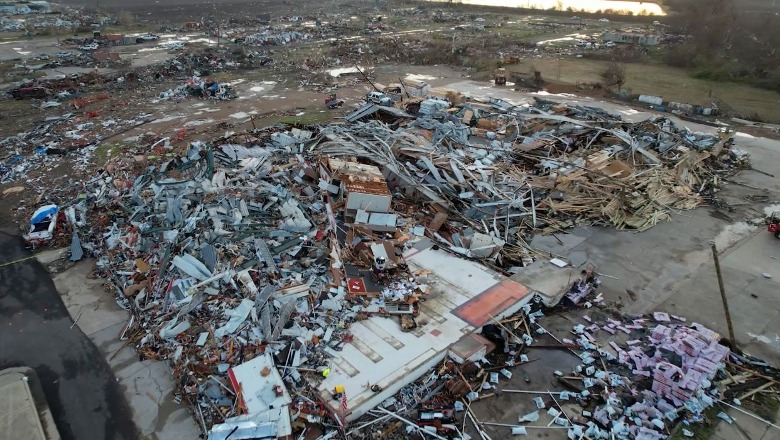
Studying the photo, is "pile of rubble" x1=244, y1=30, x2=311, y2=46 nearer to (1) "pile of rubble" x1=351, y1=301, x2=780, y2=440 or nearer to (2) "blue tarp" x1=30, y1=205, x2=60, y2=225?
(2) "blue tarp" x1=30, y1=205, x2=60, y2=225

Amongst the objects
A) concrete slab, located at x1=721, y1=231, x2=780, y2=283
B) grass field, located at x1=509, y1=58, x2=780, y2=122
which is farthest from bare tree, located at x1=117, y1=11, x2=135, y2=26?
concrete slab, located at x1=721, y1=231, x2=780, y2=283

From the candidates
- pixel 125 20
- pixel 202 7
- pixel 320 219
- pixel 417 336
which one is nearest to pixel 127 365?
pixel 320 219

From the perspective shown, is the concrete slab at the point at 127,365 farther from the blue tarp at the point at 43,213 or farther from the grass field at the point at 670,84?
the grass field at the point at 670,84

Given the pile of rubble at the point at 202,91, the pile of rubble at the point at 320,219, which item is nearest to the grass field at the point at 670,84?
the pile of rubble at the point at 320,219

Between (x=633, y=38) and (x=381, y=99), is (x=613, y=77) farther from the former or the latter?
(x=381, y=99)

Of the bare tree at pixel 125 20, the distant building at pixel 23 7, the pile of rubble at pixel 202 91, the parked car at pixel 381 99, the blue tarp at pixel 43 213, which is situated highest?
the distant building at pixel 23 7
